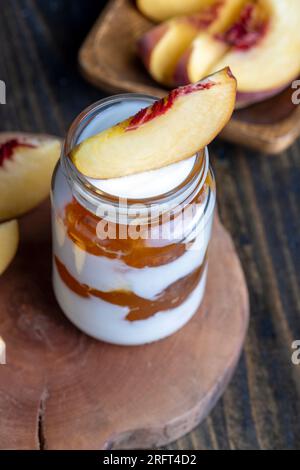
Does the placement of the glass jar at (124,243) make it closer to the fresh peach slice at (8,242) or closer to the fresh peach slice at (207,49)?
the fresh peach slice at (8,242)

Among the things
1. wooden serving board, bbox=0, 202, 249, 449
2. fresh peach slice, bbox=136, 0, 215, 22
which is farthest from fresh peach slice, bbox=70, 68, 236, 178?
fresh peach slice, bbox=136, 0, 215, 22

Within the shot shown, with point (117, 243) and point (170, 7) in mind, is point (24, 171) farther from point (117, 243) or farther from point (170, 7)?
point (170, 7)

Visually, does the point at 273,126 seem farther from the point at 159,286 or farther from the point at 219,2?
the point at 159,286

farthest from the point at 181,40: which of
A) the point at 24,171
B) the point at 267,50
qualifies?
the point at 24,171

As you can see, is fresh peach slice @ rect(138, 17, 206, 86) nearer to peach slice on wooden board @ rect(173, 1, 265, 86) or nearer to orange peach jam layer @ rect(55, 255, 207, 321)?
peach slice on wooden board @ rect(173, 1, 265, 86)

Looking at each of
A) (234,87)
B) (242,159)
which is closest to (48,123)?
(242,159)
